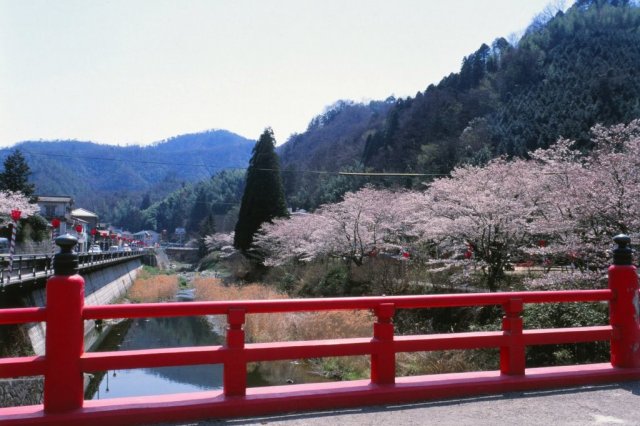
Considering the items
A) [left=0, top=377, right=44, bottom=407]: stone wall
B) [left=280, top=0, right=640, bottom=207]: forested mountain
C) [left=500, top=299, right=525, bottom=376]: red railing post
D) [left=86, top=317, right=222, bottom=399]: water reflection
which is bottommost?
[left=86, top=317, right=222, bottom=399]: water reflection

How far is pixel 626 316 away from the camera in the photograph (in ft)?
18.3

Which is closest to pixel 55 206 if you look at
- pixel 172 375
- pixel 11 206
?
pixel 11 206

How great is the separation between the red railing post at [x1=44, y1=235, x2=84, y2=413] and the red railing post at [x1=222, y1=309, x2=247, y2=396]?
1125 millimetres

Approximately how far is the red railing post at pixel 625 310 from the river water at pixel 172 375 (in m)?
12.7

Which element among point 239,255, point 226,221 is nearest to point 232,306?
point 239,255

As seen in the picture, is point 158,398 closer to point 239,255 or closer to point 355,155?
point 239,255

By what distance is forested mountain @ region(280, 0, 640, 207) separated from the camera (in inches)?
2488

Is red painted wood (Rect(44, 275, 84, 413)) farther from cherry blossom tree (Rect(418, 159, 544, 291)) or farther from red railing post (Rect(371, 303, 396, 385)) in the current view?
cherry blossom tree (Rect(418, 159, 544, 291))

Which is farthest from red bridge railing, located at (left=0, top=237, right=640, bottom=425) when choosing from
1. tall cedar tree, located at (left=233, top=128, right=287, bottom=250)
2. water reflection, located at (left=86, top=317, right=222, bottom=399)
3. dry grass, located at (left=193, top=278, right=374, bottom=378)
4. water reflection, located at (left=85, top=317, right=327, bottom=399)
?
tall cedar tree, located at (left=233, top=128, right=287, bottom=250)

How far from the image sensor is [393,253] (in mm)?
32844

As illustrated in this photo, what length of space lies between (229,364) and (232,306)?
1.56 ft

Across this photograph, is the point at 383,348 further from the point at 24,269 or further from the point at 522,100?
the point at 522,100

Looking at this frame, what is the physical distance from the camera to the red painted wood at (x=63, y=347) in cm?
388

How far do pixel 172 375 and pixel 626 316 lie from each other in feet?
65.3
